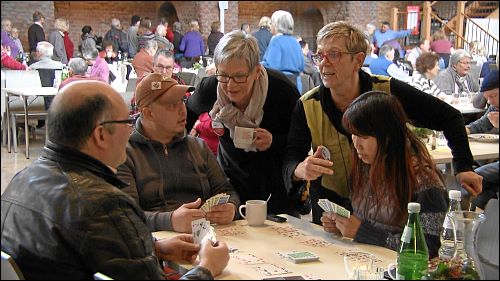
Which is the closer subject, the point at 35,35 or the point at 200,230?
the point at 200,230

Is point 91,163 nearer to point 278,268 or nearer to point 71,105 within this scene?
point 71,105

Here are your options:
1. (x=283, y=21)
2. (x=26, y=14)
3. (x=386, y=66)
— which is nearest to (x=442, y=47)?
(x=386, y=66)

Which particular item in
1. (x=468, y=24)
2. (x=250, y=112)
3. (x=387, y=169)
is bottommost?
(x=387, y=169)

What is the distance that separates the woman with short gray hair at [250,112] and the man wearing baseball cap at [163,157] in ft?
0.86

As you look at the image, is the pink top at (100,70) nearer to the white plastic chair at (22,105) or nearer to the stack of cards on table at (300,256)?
the white plastic chair at (22,105)

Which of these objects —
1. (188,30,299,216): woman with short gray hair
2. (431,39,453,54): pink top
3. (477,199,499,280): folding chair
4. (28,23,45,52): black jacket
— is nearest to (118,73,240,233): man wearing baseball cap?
(188,30,299,216): woman with short gray hair

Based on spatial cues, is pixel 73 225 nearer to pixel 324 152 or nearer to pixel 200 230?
pixel 200 230

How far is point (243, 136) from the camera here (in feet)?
8.80

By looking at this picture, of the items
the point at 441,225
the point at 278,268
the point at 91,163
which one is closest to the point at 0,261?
the point at 91,163

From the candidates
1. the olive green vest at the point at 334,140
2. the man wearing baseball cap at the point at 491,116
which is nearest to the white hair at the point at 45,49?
the olive green vest at the point at 334,140

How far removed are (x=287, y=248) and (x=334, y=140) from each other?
0.67 m

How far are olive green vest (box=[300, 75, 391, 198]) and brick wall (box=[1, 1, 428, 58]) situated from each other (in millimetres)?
9199

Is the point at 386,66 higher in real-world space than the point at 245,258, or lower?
higher

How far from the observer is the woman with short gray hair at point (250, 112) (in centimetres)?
262
